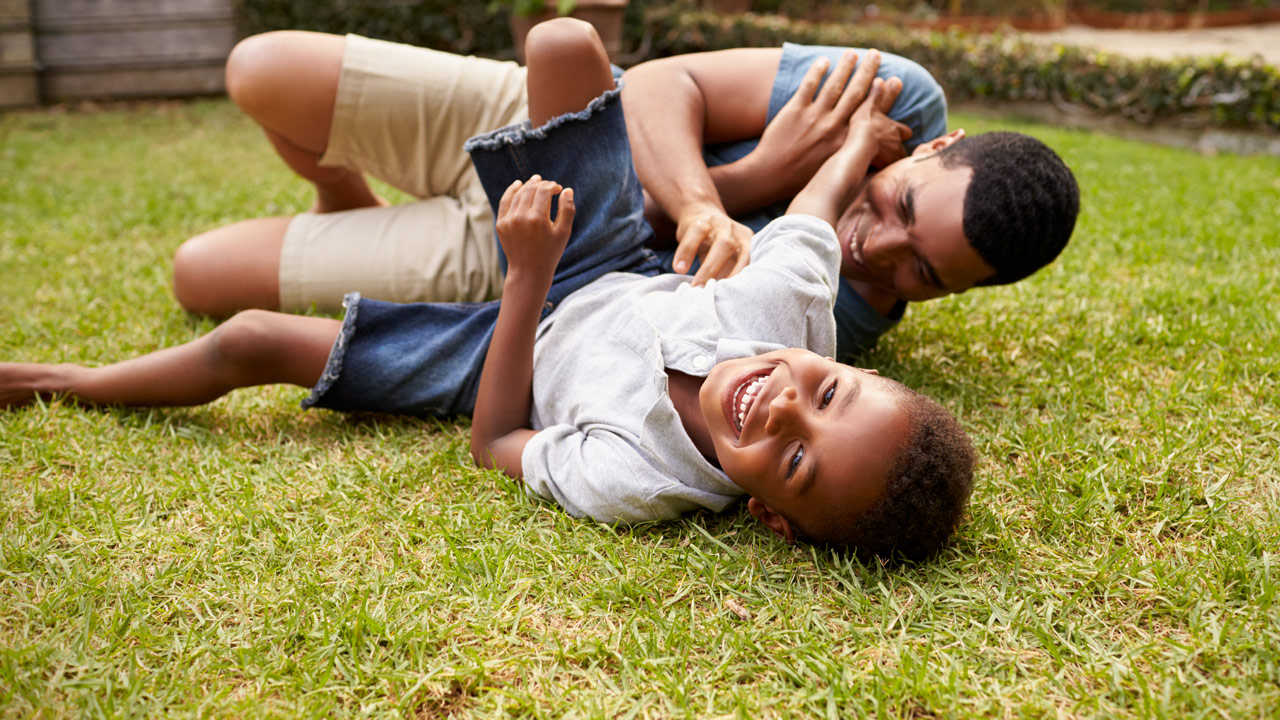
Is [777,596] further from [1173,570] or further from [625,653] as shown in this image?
[1173,570]

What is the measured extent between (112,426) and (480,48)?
772 centimetres

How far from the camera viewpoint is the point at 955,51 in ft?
27.4

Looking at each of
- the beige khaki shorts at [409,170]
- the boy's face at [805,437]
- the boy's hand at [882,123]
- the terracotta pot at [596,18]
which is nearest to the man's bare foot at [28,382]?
the beige khaki shorts at [409,170]

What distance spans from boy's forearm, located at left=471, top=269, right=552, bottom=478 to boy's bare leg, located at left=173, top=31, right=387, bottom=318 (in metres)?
1.26

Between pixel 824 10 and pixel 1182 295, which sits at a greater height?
pixel 824 10

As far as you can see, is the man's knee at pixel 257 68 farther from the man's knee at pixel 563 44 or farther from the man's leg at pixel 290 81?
the man's knee at pixel 563 44

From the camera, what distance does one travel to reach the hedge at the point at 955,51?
6793 millimetres

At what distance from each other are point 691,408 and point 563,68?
36.0 inches

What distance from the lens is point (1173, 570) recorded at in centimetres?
158

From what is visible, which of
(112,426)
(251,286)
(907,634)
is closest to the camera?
(907,634)

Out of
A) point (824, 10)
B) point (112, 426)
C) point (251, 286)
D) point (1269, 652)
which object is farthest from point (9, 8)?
point (1269, 652)

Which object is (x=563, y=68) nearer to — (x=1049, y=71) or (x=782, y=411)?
(x=782, y=411)

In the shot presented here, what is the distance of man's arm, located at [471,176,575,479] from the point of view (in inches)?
72.6

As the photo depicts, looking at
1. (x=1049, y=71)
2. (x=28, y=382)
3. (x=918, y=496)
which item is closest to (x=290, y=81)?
(x=28, y=382)
